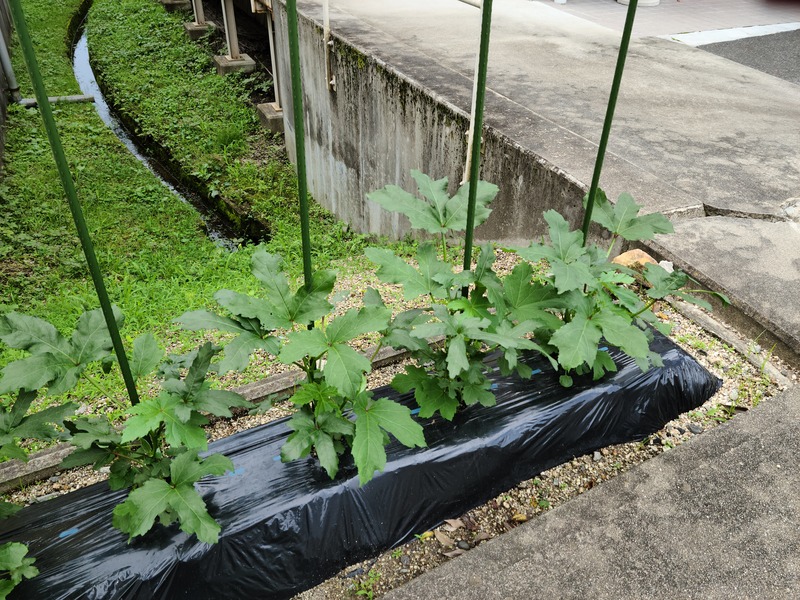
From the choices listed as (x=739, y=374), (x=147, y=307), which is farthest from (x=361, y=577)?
(x=147, y=307)

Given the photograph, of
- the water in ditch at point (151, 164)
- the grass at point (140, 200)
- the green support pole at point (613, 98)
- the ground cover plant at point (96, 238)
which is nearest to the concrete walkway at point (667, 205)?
the green support pole at point (613, 98)

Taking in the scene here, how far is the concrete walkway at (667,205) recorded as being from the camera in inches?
56.9

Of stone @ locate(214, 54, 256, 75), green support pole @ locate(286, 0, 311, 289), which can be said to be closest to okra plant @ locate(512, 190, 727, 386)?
green support pole @ locate(286, 0, 311, 289)

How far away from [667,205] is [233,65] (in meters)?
10.9

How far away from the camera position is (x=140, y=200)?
829 centimetres

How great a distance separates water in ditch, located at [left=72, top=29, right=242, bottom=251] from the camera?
850 centimetres

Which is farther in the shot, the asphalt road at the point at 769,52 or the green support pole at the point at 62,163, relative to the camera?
the asphalt road at the point at 769,52

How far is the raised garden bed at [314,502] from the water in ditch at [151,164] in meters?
6.32

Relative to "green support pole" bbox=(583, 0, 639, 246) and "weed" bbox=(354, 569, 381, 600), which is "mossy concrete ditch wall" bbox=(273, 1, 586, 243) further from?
"weed" bbox=(354, 569, 381, 600)

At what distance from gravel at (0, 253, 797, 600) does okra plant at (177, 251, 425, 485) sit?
474 millimetres

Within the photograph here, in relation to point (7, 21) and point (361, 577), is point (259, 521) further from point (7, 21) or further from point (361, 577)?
point (7, 21)

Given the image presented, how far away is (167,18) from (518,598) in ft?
56.5

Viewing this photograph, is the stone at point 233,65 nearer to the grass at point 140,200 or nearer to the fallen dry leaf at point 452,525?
the grass at point 140,200

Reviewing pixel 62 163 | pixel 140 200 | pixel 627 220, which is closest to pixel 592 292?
pixel 627 220
